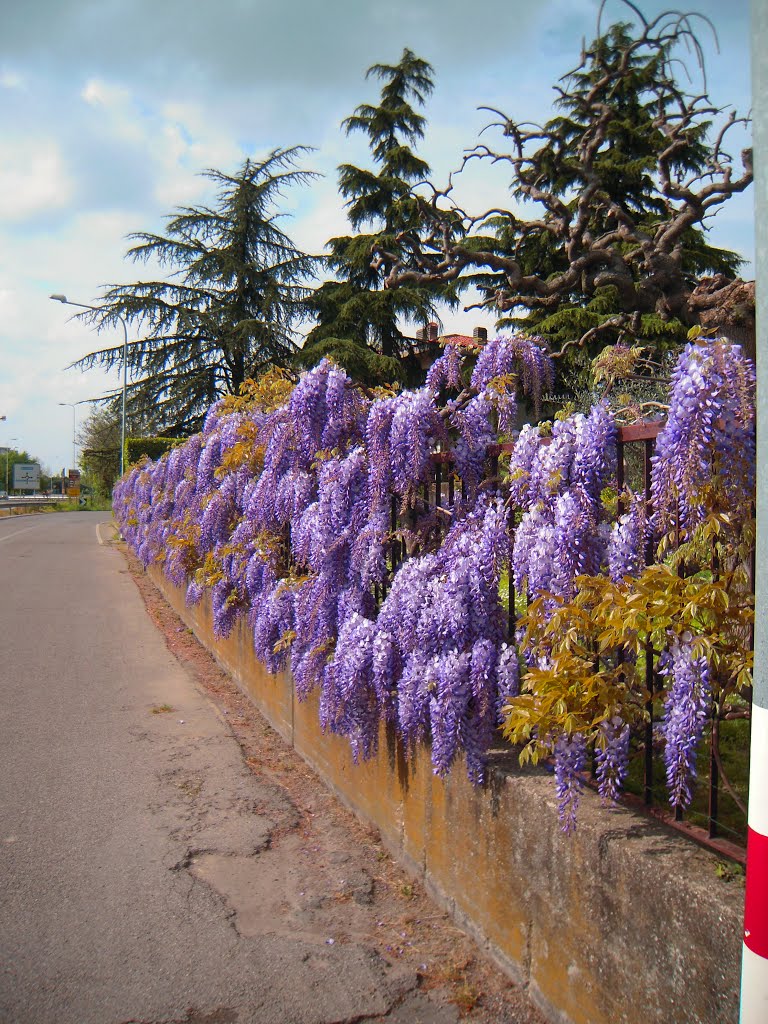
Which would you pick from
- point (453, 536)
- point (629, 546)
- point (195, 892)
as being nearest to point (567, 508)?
point (629, 546)

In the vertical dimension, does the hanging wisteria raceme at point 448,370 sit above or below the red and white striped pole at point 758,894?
above

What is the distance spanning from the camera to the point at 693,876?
2268mm

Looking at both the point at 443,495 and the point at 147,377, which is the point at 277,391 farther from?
the point at 147,377

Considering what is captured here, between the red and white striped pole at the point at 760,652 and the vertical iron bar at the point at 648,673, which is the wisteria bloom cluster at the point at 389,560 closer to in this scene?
the vertical iron bar at the point at 648,673

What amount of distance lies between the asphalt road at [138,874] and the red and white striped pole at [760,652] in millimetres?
1544

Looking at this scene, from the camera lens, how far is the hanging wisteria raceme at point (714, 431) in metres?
2.39

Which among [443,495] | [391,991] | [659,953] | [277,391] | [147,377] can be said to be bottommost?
[391,991]

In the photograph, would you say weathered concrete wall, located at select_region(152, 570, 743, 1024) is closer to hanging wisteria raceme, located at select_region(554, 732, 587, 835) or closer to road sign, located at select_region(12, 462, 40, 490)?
hanging wisteria raceme, located at select_region(554, 732, 587, 835)

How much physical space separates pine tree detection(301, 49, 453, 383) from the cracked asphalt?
64.5 feet

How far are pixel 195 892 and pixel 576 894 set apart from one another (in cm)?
193

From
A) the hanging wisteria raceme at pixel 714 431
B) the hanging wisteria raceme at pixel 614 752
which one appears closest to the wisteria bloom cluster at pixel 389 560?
the hanging wisteria raceme at pixel 614 752

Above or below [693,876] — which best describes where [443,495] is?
above

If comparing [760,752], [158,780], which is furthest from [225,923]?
[760,752]

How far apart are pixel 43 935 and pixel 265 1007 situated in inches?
41.2
